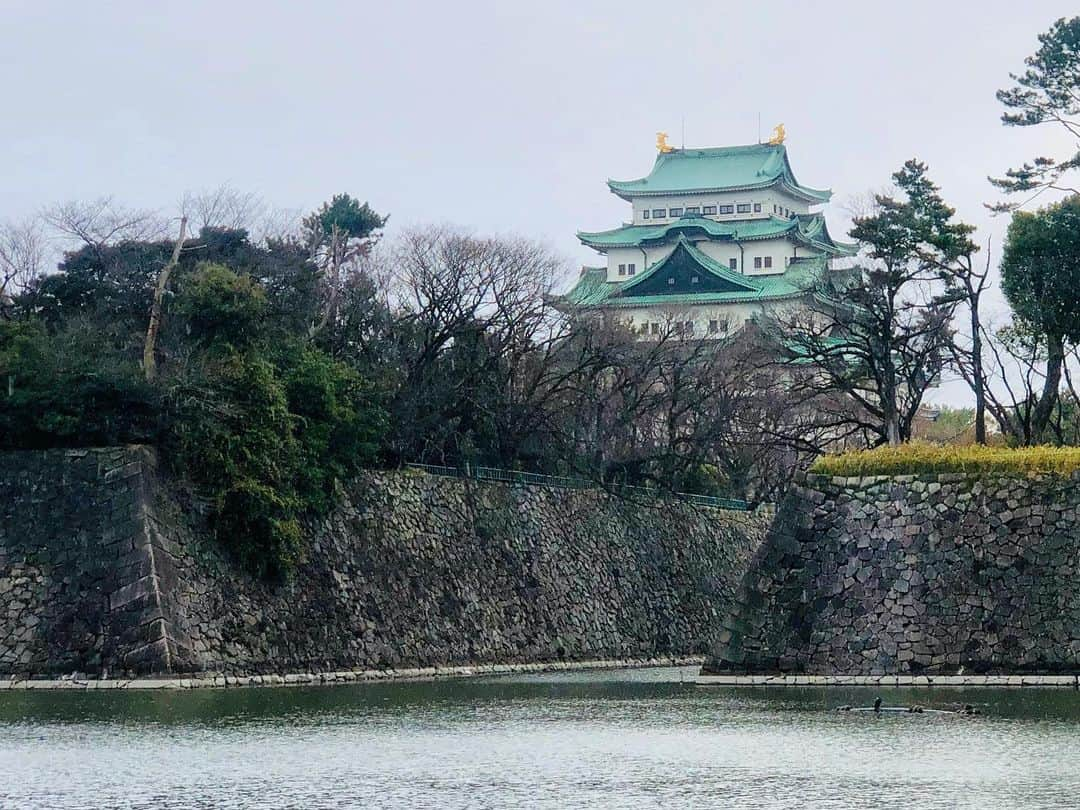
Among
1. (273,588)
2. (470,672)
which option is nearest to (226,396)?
(273,588)

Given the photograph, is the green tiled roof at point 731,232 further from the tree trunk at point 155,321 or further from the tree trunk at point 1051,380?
the tree trunk at point 155,321

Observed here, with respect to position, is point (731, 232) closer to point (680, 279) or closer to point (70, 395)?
point (680, 279)

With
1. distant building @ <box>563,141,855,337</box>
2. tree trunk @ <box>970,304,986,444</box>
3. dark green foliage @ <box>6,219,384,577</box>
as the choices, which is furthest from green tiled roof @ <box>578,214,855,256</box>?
dark green foliage @ <box>6,219,384,577</box>

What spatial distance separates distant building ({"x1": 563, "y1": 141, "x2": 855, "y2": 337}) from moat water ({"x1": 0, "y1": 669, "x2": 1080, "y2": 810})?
4432 centimetres

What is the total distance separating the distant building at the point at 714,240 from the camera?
78625 millimetres

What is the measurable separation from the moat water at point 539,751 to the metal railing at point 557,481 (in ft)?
49.3

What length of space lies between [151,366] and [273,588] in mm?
4798

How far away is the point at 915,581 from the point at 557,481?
19192 mm

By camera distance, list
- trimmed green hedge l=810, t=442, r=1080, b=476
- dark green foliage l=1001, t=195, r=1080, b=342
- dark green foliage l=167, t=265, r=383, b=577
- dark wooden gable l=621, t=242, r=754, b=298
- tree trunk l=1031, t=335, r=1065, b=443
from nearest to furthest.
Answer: trimmed green hedge l=810, t=442, r=1080, b=476
dark green foliage l=167, t=265, r=383, b=577
dark green foliage l=1001, t=195, r=1080, b=342
tree trunk l=1031, t=335, r=1065, b=443
dark wooden gable l=621, t=242, r=754, b=298

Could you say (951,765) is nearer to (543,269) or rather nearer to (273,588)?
(273,588)

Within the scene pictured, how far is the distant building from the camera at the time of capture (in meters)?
78.6

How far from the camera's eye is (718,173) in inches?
3573

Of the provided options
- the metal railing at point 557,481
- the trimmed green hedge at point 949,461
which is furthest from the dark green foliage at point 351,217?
the trimmed green hedge at point 949,461

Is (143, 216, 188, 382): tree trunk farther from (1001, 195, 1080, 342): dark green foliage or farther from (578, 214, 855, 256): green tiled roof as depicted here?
(578, 214, 855, 256): green tiled roof
